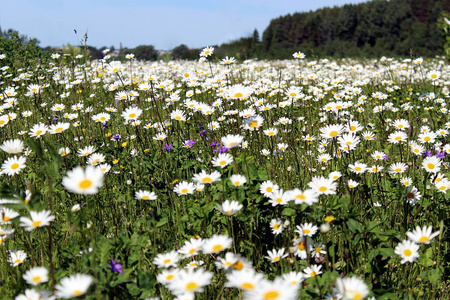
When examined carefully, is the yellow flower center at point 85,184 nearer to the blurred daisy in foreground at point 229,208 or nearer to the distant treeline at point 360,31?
the blurred daisy in foreground at point 229,208

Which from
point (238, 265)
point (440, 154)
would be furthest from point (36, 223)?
point (440, 154)

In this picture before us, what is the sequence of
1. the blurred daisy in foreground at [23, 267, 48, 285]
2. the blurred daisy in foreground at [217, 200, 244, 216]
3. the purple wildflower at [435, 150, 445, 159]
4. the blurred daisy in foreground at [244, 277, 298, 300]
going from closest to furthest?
the blurred daisy in foreground at [244, 277, 298, 300] → the blurred daisy in foreground at [23, 267, 48, 285] → the blurred daisy in foreground at [217, 200, 244, 216] → the purple wildflower at [435, 150, 445, 159]

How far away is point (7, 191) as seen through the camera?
153 centimetres

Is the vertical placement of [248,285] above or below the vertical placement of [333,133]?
below

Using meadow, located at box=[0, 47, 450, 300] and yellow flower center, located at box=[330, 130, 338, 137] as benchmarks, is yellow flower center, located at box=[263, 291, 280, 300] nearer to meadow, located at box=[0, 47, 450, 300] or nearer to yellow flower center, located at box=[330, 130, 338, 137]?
meadow, located at box=[0, 47, 450, 300]

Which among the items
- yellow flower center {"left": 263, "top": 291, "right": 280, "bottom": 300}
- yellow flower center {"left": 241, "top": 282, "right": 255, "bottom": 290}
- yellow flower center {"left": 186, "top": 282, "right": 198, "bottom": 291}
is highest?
yellow flower center {"left": 186, "top": 282, "right": 198, "bottom": 291}

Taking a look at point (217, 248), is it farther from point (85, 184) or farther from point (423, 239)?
point (423, 239)

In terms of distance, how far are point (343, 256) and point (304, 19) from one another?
55.2 metres

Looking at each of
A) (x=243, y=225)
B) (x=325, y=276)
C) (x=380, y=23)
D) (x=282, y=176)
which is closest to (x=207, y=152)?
(x=282, y=176)

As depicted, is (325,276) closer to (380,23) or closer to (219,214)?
(219,214)

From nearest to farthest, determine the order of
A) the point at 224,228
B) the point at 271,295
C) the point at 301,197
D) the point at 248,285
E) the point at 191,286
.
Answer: the point at 271,295
the point at 248,285
the point at 191,286
the point at 301,197
the point at 224,228

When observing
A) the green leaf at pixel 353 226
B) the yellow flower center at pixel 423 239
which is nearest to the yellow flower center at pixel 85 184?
the green leaf at pixel 353 226

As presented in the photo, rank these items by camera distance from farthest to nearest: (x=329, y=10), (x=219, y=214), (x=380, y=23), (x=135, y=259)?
(x=329, y=10), (x=380, y=23), (x=219, y=214), (x=135, y=259)

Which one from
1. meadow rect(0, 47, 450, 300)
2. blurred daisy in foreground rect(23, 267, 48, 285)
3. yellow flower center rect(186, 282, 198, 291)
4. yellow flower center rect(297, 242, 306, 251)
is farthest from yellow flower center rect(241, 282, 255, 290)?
blurred daisy in foreground rect(23, 267, 48, 285)
